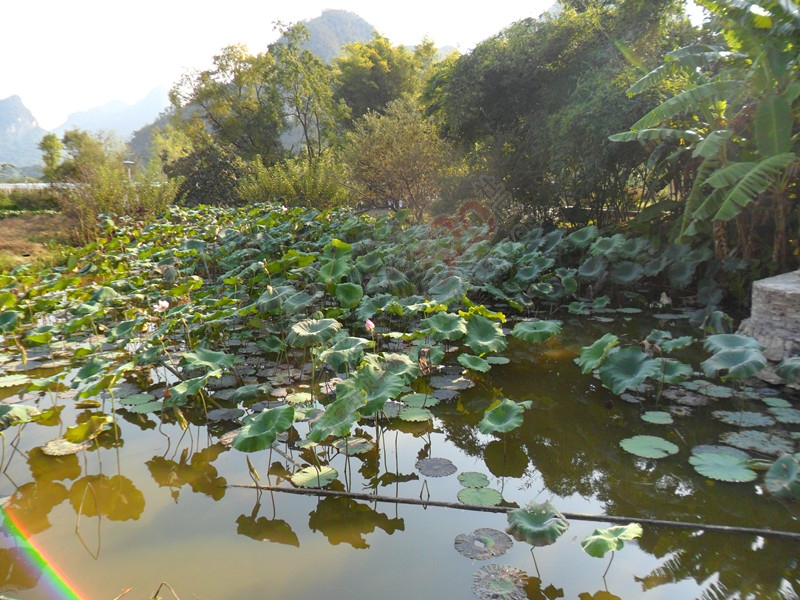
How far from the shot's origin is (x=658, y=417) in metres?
3.20

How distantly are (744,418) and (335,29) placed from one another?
135 m

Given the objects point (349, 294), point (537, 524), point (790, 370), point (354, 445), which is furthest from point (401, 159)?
point (537, 524)

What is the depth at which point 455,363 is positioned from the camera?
4.41 metres

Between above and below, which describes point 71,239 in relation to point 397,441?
above

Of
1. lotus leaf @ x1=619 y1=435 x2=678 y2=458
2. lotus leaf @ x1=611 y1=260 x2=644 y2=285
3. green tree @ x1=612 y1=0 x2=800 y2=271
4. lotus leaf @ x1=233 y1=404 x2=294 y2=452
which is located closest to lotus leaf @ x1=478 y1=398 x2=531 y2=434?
lotus leaf @ x1=619 y1=435 x2=678 y2=458

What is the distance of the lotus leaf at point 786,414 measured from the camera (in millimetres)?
3068

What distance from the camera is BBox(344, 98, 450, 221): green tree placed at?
12055mm

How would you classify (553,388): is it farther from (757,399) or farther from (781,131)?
(781,131)

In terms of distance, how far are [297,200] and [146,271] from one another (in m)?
6.52

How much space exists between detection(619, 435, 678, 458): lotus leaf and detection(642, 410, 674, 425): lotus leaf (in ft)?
0.67

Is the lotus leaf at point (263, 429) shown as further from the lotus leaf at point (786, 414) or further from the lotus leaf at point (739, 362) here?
the lotus leaf at point (786, 414)

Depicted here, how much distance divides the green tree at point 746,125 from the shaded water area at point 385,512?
2035 millimetres

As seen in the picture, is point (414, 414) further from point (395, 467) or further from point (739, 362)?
point (739, 362)

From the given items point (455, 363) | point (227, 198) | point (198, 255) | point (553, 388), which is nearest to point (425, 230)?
point (198, 255)
